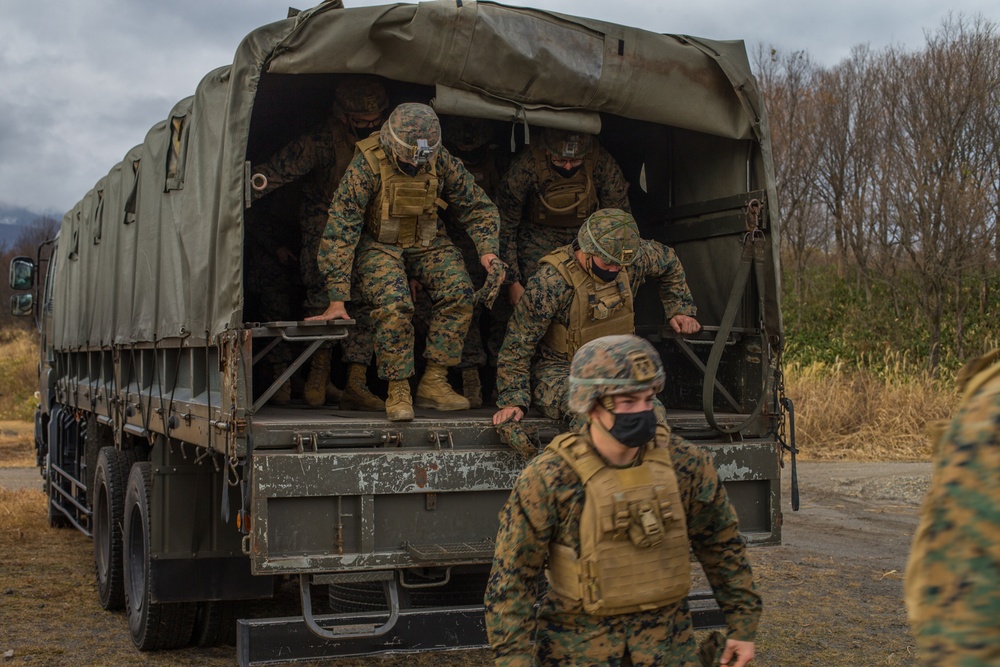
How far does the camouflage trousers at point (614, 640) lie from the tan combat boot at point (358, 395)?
2922 mm

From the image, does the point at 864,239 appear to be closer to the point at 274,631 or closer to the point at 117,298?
the point at 117,298

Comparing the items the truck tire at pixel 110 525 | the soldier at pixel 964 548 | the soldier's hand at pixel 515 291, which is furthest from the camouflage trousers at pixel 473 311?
the soldier at pixel 964 548

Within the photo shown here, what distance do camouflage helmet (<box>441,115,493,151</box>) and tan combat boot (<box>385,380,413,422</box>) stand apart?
5.88ft

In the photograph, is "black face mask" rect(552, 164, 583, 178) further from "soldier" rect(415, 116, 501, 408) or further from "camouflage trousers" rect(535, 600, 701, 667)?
"camouflage trousers" rect(535, 600, 701, 667)

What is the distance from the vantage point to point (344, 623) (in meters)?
4.43

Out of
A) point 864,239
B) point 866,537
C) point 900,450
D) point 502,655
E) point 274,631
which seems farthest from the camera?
point 864,239

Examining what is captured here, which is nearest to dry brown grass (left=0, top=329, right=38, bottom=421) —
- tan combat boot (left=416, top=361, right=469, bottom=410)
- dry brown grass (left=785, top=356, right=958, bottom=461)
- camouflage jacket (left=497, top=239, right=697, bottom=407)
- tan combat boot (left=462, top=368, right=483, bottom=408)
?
dry brown grass (left=785, top=356, right=958, bottom=461)

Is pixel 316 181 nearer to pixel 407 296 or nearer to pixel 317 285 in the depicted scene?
pixel 317 285

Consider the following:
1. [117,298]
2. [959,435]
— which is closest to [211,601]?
[117,298]

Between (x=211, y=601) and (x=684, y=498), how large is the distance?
333cm

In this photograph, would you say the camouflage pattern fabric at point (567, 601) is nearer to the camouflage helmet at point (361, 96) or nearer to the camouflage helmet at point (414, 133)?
the camouflage helmet at point (414, 133)

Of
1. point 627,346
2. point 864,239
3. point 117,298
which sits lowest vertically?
point 627,346

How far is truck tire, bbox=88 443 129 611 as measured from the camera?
268 inches

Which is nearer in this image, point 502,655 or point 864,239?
point 502,655
